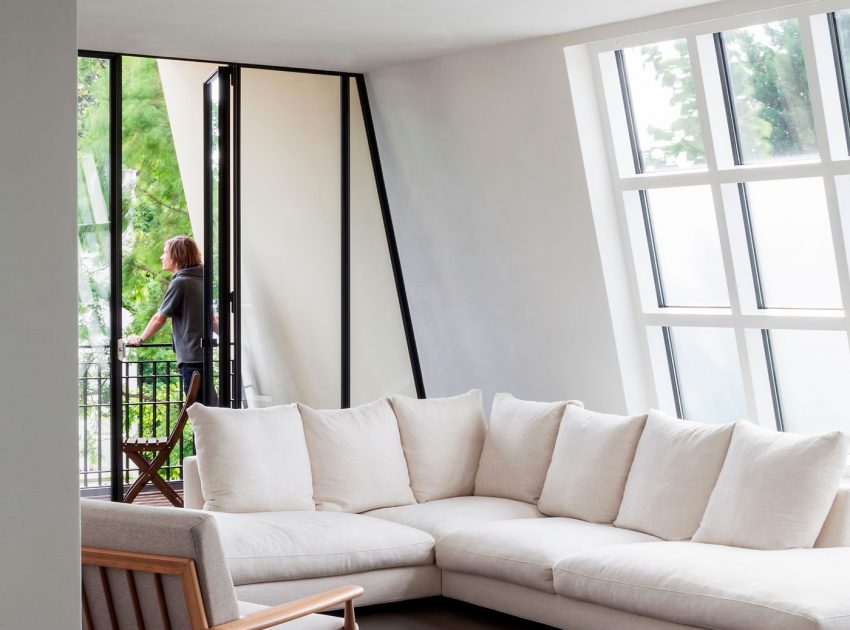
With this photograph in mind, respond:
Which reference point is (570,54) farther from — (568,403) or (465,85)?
(568,403)

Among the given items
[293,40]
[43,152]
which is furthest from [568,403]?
[43,152]

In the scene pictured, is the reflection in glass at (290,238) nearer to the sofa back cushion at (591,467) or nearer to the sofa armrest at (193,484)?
the sofa armrest at (193,484)

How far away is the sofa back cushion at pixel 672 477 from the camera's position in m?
4.30

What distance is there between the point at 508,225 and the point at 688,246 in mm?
1024

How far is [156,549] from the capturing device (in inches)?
109

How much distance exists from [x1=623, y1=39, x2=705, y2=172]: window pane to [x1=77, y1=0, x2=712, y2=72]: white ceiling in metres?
0.41

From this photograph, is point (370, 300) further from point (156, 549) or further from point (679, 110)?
point (156, 549)

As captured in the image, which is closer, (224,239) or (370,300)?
(224,239)

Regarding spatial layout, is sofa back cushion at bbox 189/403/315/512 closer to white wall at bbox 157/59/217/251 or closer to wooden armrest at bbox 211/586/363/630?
wooden armrest at bbox 211/586/363/630

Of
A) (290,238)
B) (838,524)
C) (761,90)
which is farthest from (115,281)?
(838,524)

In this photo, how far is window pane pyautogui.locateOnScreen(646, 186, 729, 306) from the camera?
210 inches

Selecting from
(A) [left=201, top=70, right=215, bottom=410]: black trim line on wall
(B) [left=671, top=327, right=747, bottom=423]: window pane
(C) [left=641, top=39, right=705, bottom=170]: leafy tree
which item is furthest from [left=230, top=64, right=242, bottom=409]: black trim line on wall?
(B) [left=671, top=327, right=747, bottom=423]: window pane

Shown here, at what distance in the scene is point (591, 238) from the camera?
213 inches

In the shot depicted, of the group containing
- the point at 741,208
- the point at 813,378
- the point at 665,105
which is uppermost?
the point at 665,105
